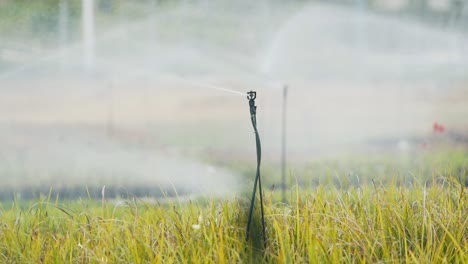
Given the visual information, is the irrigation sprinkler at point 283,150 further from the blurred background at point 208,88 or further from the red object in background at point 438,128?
the red object in background at point 438,128

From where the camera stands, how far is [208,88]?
2176 millimetres

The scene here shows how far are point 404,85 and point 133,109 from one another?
782 millimetres

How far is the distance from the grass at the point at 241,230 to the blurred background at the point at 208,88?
0.09m

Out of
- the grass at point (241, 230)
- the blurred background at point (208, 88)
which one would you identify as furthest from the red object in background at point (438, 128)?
the grass at point (241, 230)

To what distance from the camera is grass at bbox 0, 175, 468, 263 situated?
70.0 inches

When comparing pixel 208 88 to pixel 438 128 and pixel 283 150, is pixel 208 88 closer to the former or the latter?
pixel 283 150

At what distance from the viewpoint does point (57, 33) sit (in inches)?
87.1

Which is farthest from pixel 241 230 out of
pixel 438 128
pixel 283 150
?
pixel 438 128

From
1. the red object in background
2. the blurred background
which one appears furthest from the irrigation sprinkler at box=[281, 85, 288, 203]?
the red object in background

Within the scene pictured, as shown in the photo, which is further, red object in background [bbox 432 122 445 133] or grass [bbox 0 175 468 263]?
red object in background [bbox 432 122 445 133]

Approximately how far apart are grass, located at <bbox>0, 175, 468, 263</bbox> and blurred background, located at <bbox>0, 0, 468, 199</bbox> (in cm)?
9

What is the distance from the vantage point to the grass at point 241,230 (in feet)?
5.83

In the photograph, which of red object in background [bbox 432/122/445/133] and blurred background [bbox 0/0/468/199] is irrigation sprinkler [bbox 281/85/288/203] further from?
red object in background [bbox 432/122/445/133]

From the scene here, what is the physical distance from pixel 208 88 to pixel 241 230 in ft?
1.65
